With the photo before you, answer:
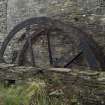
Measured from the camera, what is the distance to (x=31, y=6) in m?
9.55

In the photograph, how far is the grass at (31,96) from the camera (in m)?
5.51

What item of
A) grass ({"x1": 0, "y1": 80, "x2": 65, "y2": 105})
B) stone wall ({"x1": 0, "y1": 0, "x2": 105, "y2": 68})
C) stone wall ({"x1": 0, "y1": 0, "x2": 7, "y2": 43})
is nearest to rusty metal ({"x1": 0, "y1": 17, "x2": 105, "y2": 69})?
stone wall ({"x1": 0, "y1": 0, "x2": 105, "y2": 68})

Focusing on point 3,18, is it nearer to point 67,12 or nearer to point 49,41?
point 49,41

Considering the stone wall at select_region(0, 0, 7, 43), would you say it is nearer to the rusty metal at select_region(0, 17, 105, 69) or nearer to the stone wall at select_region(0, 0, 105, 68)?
the stone wall at select_region(0, 0, 105, 68)

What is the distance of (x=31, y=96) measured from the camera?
565 centimetres

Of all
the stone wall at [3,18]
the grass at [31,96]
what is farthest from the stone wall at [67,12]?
the grass at [31,96]

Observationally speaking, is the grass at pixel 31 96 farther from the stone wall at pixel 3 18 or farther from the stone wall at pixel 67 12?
the stone wall at pixel 3 18

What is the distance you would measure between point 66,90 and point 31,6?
4604 mm

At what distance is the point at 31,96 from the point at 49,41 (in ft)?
11.2

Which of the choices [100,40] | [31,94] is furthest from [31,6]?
[31,94]

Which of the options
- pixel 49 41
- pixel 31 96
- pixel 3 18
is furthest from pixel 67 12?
pixel 31 96

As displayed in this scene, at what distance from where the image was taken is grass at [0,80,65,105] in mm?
5510

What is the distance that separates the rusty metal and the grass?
2124 mm

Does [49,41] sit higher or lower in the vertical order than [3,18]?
lower
